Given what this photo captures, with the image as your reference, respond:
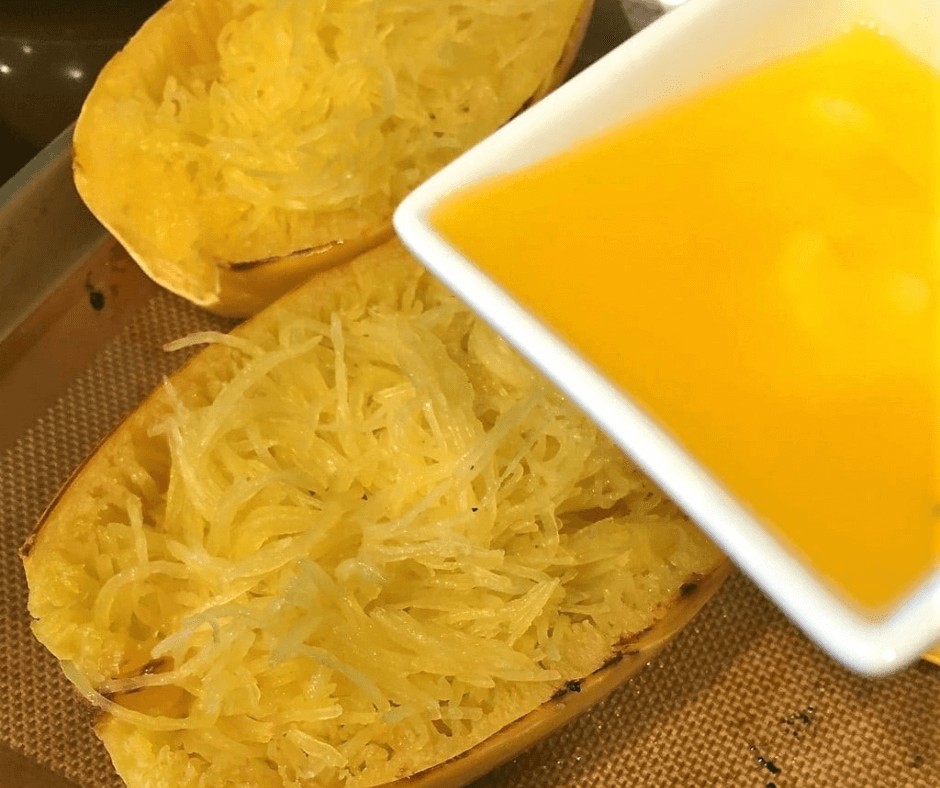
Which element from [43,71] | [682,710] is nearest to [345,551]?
[682,710]

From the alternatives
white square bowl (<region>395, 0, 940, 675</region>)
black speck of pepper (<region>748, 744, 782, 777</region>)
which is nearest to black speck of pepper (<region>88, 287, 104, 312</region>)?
white square bowl (<region>395, 0, 940, 675</region>)

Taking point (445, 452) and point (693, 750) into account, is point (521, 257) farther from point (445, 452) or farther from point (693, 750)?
point (693, 750)

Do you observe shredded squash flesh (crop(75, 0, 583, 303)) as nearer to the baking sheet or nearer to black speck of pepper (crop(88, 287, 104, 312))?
black speck of pepper (crop(88, 287, 104, 312))

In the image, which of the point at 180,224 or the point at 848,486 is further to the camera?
the point at 180,224

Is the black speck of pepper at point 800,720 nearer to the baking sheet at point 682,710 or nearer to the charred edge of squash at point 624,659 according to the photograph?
the baking sheet at point 682,710

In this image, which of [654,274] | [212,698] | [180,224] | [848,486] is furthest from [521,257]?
[180,224]

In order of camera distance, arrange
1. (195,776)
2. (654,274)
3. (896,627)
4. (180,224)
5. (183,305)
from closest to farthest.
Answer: (896,627), (654,274), (195,776), (180,224), (183,305)
